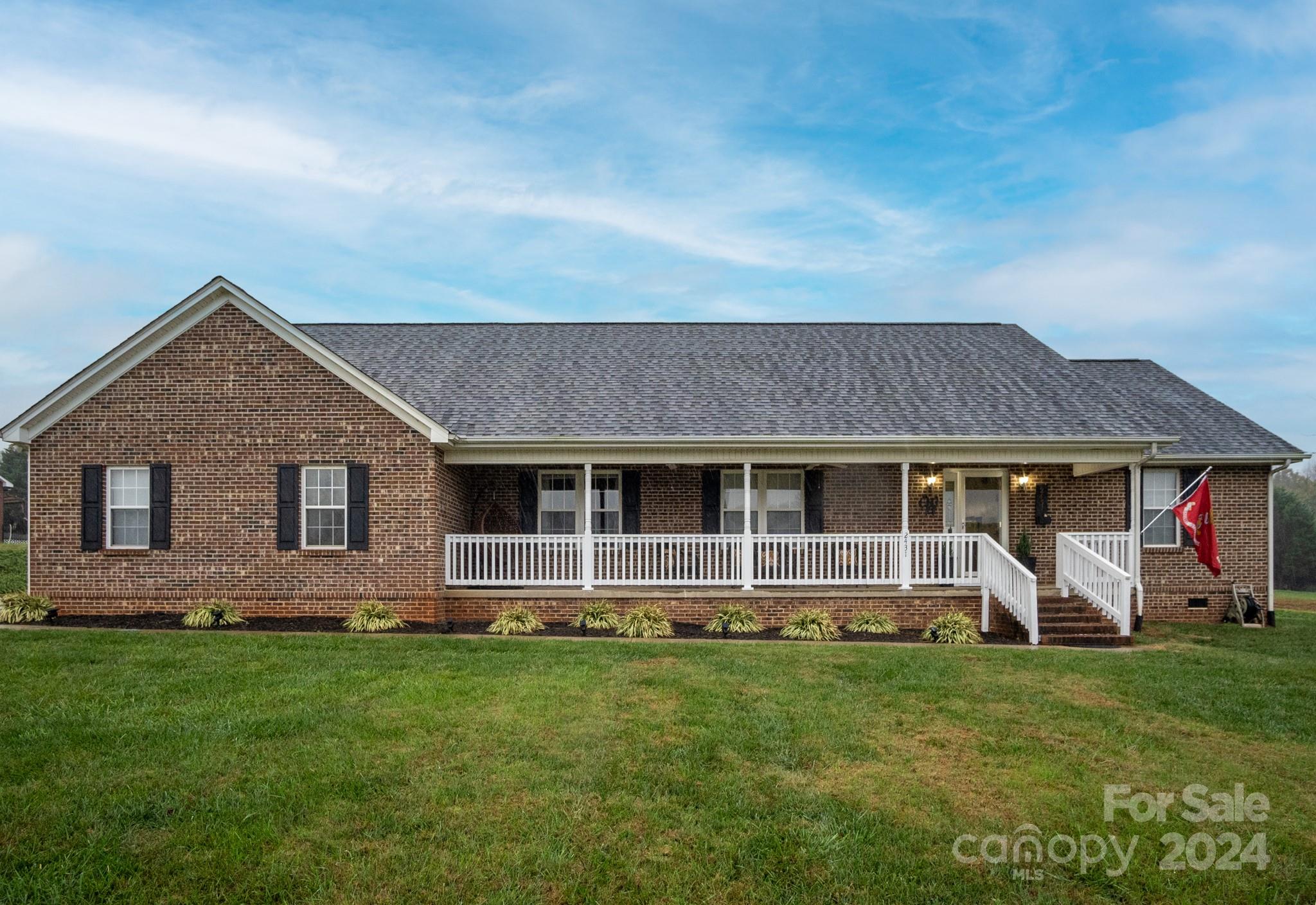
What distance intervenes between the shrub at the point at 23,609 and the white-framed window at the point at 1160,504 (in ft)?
66.3

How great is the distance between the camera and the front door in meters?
16.2

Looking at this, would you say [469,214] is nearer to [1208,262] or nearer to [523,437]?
[523,437]

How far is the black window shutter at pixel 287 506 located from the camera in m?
13.2

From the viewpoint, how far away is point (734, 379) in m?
16.2

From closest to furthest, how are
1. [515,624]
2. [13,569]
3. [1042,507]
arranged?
[515,624] → [1042,507] → [13,569]

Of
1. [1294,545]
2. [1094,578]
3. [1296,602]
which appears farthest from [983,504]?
[1294,545]

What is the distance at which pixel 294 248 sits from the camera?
87.0 ft

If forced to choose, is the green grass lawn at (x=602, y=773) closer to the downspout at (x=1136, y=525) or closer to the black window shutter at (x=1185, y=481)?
the downspout at (x=1136, y=525)

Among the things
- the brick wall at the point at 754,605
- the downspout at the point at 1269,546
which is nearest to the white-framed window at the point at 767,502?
the brick wall at the point at 754,605

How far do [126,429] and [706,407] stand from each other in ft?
32.3

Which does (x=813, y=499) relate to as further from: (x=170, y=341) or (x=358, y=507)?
(x=170, y=341)

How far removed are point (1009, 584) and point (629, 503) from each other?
6780mm

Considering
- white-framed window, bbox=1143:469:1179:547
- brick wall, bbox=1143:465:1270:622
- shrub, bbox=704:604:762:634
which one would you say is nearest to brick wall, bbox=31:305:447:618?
shrub, bbox=704:604:762:634

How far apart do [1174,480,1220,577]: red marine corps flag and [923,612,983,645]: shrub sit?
15.2 ft
